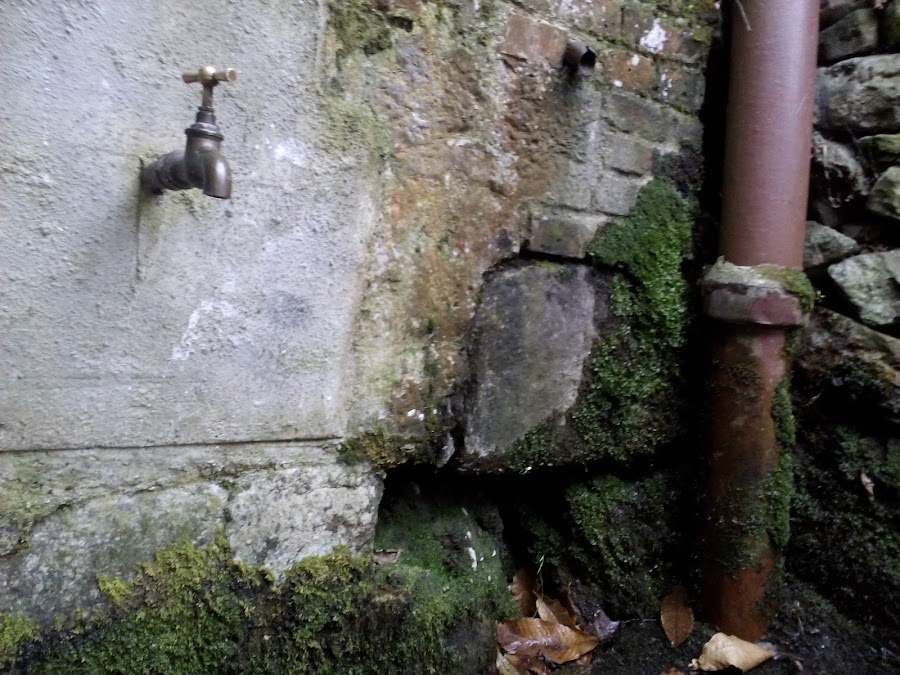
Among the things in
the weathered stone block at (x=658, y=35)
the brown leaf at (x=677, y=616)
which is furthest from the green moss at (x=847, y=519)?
the weathered stone block at (x=658, y=35)

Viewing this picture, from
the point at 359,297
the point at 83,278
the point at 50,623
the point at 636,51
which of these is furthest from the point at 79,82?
the point at 636,51

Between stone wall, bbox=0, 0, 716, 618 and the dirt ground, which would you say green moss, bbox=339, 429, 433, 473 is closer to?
stone wall, bbox=0, 0, 716, 618

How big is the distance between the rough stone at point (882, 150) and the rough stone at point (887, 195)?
21 millimetres

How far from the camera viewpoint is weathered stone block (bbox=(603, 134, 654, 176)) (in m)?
1.45

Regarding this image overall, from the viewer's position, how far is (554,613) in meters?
1.51

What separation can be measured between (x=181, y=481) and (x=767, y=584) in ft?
3.98

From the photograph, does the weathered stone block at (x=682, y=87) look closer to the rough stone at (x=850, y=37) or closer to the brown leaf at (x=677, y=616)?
the rough stone at (x=850, y=37)

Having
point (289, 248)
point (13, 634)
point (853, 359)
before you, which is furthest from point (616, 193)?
point (13, 634)

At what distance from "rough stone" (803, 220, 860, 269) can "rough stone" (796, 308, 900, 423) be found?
0.12 metres

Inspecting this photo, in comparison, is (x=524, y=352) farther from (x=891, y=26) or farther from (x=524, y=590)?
(x=891, y=26)

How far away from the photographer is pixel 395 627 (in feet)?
4.03

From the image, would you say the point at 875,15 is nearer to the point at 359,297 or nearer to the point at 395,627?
the point at 359,297

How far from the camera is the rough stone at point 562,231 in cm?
138

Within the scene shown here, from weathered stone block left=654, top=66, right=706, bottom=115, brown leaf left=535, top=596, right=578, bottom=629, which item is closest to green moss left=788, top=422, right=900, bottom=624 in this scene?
brown leaf left=535, top=596, right=578, bottom=629
